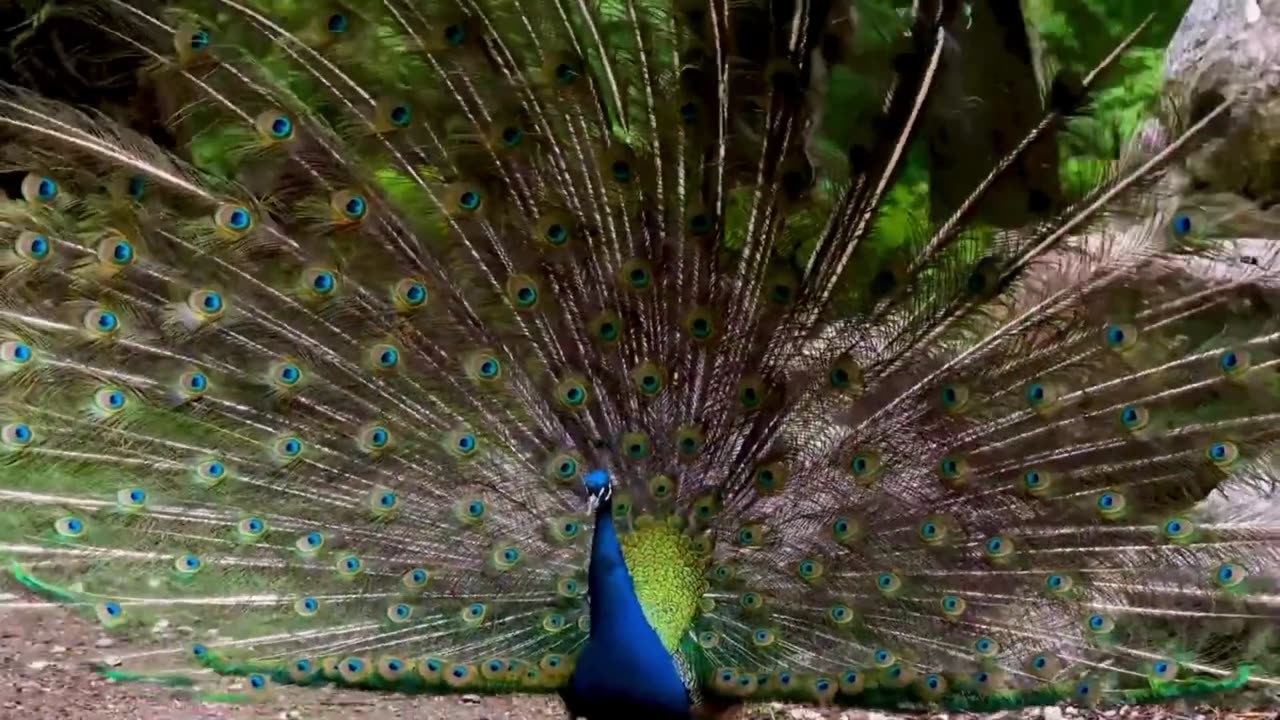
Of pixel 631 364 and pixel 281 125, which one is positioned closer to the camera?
pixel 281 125

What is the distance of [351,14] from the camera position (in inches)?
80.7

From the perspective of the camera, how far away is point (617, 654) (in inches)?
91.0

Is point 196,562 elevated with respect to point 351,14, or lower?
lower

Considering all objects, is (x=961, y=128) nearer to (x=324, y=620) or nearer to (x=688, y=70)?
(x=688, y=70)

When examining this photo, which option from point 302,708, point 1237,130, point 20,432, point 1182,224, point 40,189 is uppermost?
point 1237,130

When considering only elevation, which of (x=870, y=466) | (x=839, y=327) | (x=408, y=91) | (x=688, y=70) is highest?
(x=688, y=70)

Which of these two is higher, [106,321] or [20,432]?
[106,321]

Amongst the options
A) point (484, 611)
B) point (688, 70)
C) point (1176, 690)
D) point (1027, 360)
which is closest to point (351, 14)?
point (688, 70)

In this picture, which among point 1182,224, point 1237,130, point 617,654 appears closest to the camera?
point 1237,130

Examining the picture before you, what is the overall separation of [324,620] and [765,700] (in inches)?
40.4

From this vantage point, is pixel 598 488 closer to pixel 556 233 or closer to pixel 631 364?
pixel 631 364

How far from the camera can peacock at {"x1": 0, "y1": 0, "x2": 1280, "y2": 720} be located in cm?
208

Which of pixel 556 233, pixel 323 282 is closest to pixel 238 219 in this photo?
pixel 323 282

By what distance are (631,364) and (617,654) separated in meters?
0.61
